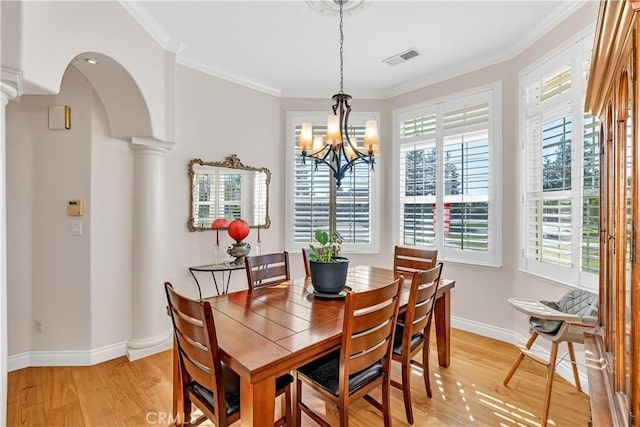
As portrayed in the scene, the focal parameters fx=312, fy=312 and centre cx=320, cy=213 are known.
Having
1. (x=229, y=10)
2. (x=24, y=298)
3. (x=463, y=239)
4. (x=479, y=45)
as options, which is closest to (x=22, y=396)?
(x=24, y=298)

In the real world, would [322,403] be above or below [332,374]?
below

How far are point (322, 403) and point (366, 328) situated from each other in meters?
1.02

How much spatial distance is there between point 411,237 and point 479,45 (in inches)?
86.3

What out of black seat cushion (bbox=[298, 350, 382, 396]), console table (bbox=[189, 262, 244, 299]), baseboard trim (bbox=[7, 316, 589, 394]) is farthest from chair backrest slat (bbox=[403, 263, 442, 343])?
console table (bbox=[189, 262, 244, 299])

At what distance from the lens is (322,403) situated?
2215 mm

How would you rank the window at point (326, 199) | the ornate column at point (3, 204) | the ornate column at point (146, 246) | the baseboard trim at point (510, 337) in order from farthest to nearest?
the window at point (326, 199)
the ornate column at point (146, 246)
the baseboard trim at point (510, 337)
the ornate column at point (3, 204)

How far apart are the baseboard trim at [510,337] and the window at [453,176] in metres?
0.69

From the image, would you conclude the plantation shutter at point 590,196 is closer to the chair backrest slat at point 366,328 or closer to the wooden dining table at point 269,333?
the wooden dining table at point 269,333

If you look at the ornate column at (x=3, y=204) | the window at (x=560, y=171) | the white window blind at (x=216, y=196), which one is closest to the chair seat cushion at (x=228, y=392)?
the ornate column at (x=3, y=204)

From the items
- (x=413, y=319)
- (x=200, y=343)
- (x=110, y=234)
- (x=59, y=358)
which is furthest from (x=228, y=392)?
(x=59, y=358)

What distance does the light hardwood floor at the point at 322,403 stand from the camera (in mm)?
2029

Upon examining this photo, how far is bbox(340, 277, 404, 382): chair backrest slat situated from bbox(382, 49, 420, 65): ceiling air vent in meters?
2.57

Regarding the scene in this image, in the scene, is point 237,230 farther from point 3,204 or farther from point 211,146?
point 3,204

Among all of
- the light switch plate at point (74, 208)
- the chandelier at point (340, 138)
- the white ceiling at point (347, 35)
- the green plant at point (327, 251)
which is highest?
the white ceiling at point (347, 35)
